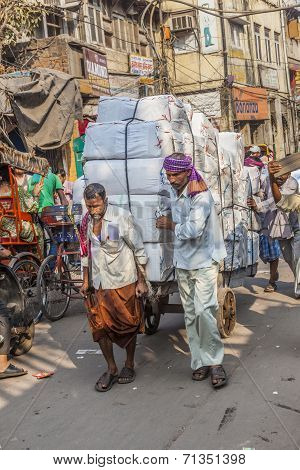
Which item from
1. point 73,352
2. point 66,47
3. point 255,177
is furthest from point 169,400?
point 66,47

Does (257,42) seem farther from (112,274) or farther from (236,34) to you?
(112,274)

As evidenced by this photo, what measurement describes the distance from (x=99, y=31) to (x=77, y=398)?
17070mm

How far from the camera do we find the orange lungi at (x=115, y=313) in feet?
16.3

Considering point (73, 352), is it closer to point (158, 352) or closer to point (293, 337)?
point (158, 352)

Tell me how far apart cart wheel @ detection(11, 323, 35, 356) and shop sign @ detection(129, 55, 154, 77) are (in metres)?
16.2

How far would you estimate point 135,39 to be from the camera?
74.5 ft

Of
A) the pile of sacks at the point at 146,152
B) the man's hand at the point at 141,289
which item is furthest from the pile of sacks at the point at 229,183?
the man's hand at the point at 141,289

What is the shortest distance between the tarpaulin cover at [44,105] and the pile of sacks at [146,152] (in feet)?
24.3

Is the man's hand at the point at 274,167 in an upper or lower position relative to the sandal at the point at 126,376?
upper

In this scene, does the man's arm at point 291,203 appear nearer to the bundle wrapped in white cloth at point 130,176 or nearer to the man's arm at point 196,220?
the man's arm at point 196,220

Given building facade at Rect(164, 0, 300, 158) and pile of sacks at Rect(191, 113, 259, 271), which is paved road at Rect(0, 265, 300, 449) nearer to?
pile of sacks at Rect(191, 113, 259, 271)

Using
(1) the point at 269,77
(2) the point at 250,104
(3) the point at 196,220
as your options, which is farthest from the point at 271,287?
(1) the point at 269,77

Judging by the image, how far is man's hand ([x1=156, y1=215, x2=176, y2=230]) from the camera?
17.3 ft

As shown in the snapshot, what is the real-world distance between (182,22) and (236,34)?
10.6 feet
